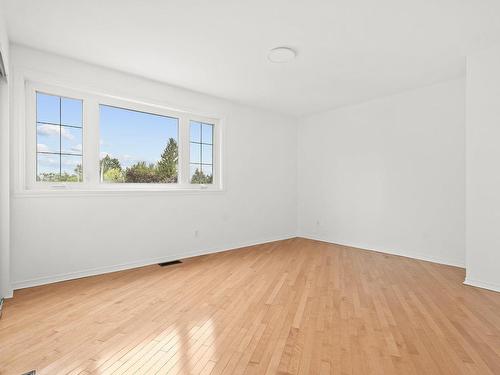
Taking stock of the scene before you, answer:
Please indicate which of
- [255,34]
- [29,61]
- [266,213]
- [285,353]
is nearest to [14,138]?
[29,61]

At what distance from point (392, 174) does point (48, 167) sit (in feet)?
16.7

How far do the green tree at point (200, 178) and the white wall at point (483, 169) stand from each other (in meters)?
3.72

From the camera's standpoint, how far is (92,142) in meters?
3.49

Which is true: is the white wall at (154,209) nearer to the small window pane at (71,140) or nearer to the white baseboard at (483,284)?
the small window pane at (71,140)

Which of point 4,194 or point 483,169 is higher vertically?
point 483,169

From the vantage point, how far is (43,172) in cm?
319

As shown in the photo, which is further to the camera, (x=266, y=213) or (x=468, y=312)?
(x=266, y=213)

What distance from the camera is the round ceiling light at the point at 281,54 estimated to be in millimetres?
3027

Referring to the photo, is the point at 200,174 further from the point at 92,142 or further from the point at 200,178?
the point at 92,142

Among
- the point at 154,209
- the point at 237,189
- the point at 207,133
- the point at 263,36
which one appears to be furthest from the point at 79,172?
the point at 263,36

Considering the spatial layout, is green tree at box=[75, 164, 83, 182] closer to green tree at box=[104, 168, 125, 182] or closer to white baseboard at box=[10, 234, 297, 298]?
green tree at box=[104, 168, 125, 182]

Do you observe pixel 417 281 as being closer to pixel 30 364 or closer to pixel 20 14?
pixel 30 364

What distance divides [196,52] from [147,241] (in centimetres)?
263

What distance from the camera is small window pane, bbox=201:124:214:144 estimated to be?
4723 mm
